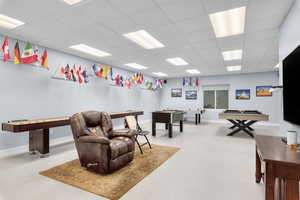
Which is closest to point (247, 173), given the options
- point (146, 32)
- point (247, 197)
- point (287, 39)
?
point (247, 197)

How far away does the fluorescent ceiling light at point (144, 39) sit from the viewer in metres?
3.57

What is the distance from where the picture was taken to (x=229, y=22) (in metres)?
3.01

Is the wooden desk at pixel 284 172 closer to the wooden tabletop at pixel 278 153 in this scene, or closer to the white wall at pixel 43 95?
the wooden tabletop at pixel 278 153

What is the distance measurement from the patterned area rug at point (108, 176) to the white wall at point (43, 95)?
2.02 meters

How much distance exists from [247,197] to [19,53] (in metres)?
5.52

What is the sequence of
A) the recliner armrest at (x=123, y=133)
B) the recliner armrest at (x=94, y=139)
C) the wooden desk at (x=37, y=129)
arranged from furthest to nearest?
the recliner armrest at (x=123, y=133)
the wooden desk at (x=37, y=129)
the recliner armrest at (x=94, y=139)

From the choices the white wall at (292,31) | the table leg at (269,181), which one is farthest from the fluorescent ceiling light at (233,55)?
the table leg at (269,181)

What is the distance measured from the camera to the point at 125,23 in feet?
9.96

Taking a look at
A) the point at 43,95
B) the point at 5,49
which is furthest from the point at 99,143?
the point at 5,49

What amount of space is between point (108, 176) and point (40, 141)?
2119 millimetres

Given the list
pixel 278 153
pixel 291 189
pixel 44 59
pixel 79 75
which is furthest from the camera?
pixel 79 75

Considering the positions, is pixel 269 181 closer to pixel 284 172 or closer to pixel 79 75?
pixel 284 172

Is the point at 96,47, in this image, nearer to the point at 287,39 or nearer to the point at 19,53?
the point at 19,53

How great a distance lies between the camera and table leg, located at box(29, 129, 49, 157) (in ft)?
11.3
